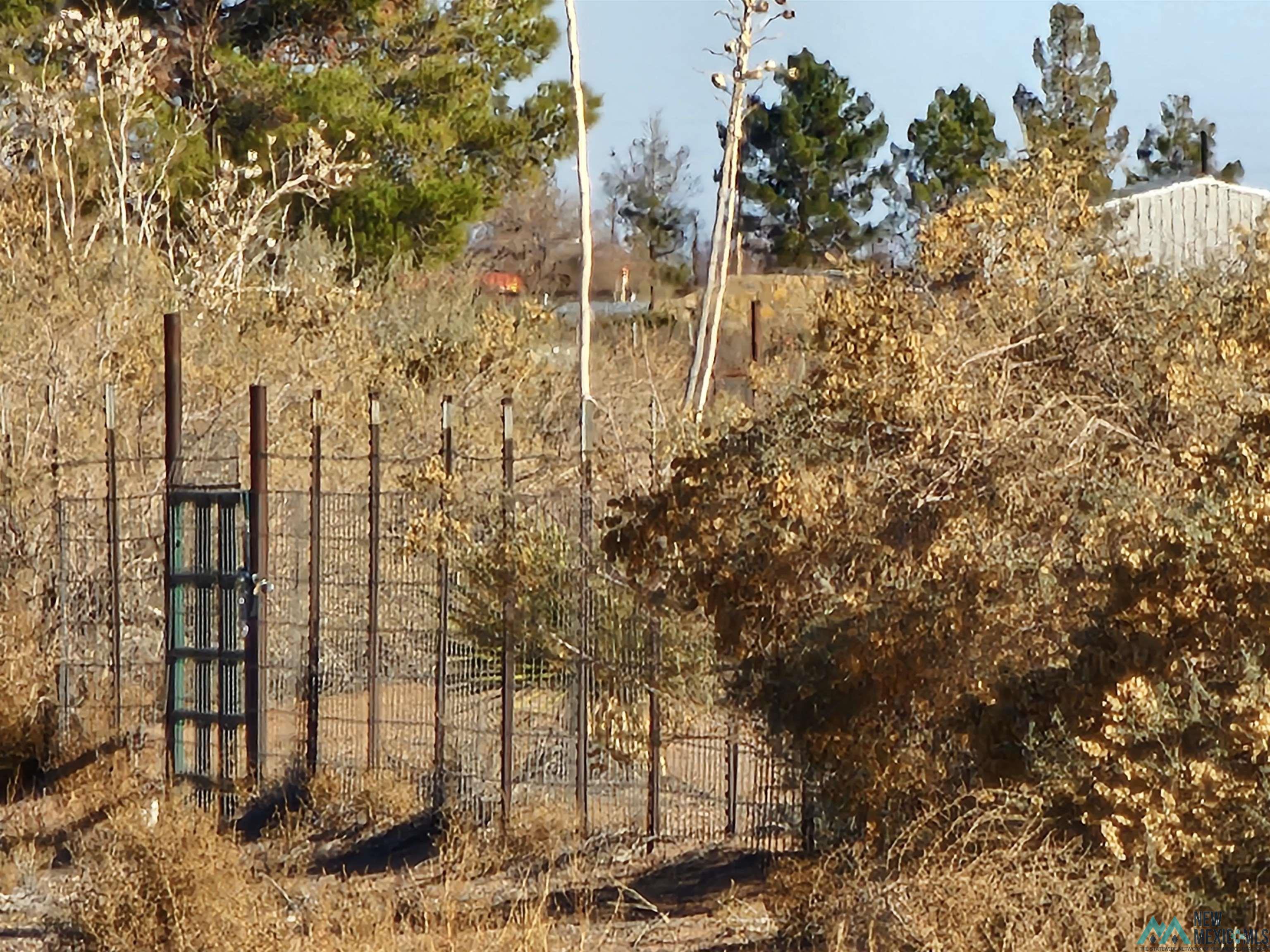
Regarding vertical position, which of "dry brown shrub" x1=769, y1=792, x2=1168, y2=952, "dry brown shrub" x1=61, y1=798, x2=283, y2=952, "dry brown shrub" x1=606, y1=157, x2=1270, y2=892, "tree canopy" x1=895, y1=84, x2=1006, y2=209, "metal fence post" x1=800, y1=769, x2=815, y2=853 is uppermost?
"tree canopy" x1=895, y1=84, x2=1006, y2=209

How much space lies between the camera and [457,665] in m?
10.2

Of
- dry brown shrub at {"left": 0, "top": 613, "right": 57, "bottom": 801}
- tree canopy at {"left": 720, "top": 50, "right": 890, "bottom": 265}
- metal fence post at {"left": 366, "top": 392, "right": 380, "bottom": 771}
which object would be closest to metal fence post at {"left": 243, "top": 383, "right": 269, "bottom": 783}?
metal fence post at {"left": 366, "top": 392, "right": 380, "bottom": 771}

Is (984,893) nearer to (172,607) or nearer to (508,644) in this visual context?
(508,644)

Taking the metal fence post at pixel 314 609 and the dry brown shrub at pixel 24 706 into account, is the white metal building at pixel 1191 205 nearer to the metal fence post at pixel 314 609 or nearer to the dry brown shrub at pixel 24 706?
the metal fence post at pixel 314 609

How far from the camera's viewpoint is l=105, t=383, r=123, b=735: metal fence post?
444 inches

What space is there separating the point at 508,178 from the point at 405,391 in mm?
8758

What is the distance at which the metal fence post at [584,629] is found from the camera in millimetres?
8719

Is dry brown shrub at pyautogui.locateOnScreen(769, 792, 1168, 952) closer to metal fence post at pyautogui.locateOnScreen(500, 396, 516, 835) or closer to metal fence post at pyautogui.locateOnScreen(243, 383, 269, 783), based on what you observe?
metal fence post at pyautogui.locateOnScreen(500, 396, 516, 835)

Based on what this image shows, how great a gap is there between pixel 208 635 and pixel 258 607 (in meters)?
0.51

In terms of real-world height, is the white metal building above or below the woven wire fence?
above

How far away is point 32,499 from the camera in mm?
12711

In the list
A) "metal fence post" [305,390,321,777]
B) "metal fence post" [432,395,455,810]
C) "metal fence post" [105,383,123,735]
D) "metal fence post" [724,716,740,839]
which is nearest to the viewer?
"metal fence post" [724,716,740,839]

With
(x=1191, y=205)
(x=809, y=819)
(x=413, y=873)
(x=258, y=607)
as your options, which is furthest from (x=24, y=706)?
(x=1191, y=205)

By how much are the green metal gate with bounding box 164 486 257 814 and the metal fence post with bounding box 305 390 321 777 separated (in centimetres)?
49
